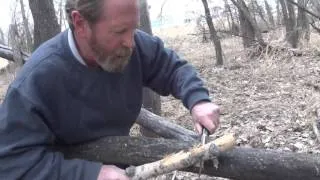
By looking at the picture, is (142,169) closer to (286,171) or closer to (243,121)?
(286,171)

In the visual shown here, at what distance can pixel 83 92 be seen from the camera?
2570 mm

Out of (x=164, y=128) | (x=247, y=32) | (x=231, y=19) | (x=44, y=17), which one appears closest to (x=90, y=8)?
(x=164, y=128)

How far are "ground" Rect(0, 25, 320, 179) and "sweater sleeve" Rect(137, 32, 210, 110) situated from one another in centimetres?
190

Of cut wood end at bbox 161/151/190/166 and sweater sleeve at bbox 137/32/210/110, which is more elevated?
sweater sleeve at bbox 137/32/210/110

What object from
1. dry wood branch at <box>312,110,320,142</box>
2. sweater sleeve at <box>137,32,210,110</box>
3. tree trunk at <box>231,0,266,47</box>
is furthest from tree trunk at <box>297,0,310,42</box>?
sweater sleeve at <box>137,32,210,110</box>

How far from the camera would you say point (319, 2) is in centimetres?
1176

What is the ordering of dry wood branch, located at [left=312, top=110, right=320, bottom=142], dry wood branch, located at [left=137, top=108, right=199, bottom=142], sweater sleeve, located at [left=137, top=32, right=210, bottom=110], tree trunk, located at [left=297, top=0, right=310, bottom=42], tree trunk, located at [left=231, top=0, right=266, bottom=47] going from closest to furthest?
sweater sleeve, located at [left=137, top=32, right=210, bottom=110]
dry wood branch, located at [left=137, top=108, right=199, bottom=142]
dry wood branch, located at [left=312, top=110, right=320, bottom=142]
tree trunk, located at [left=231, top=0, right=266, bottom=47]
tree trunk, located at [left=297, top=0, right=310, bottom=42]

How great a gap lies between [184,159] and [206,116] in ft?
1.03

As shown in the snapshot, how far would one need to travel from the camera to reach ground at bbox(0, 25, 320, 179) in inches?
223

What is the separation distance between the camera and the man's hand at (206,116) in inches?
101

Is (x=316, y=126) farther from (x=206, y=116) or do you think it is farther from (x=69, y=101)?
(x=69, y=101)

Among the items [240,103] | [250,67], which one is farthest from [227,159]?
[250,67]

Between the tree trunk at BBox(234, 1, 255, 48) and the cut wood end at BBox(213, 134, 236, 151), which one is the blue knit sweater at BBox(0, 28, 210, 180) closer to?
the cut wood end at BBox(213, 134, 236, 151)

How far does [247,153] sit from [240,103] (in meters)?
5.62
